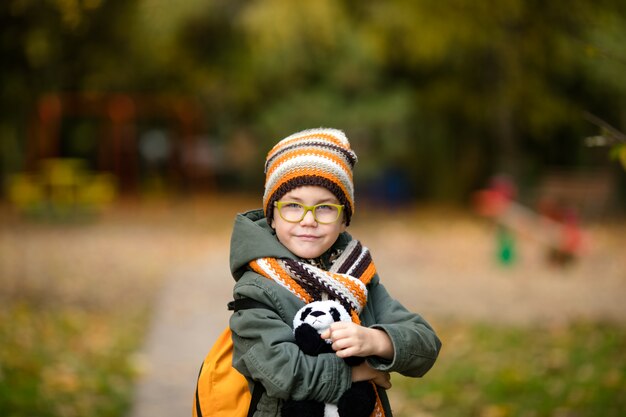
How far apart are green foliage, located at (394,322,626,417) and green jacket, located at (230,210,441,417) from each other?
2862 millimetres

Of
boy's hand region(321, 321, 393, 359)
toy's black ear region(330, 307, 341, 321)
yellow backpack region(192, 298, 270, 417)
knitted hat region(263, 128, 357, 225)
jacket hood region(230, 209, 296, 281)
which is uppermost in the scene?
knitted hat region(263, 128, 357, 225)

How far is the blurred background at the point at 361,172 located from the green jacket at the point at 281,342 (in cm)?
135

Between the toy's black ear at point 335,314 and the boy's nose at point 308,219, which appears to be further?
the boy's nose at point 308,219

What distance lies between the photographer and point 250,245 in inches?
84.0

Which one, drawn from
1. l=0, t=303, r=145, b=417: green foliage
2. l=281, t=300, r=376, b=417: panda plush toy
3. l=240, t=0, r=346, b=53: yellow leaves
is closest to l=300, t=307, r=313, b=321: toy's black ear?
l=281, t=300, r=376, b=417: panda plush toy

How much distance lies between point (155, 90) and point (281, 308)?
802 inches

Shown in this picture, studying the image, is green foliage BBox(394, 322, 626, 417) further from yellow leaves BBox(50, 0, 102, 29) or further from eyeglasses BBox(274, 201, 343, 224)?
yellow leaves BBox(50, 0, 102, 29)

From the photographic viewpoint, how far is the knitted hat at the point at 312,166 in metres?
2.11

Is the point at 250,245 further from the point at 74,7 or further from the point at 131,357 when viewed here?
the point at 74,7

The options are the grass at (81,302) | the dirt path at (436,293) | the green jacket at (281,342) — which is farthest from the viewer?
the dirt path at (436,293)

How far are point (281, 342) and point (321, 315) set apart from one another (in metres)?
0.13

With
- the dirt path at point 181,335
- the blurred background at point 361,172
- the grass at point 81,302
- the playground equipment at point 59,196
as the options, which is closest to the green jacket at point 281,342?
the blurred background at point 361,172

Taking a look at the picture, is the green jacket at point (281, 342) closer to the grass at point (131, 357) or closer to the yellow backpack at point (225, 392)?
the yellow backpack at point (225, 392)

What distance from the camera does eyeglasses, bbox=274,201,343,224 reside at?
83.7 inches
